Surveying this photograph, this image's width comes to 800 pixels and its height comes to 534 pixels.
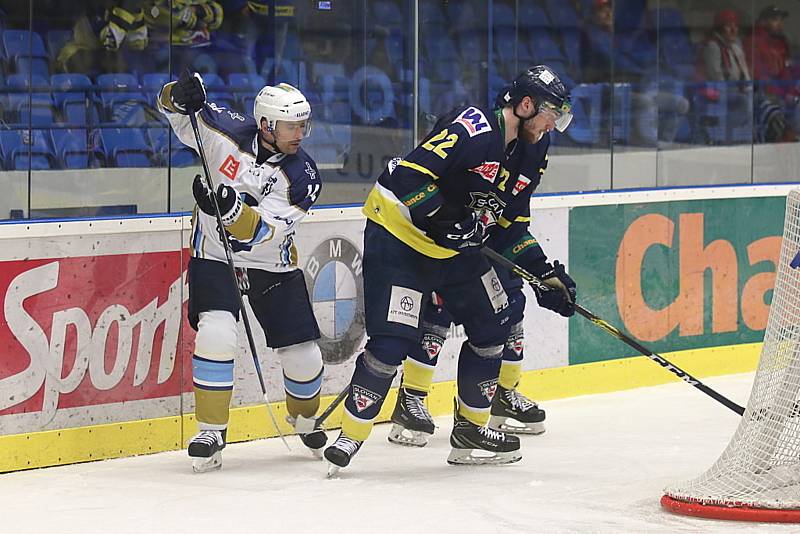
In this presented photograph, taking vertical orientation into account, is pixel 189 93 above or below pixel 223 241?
above

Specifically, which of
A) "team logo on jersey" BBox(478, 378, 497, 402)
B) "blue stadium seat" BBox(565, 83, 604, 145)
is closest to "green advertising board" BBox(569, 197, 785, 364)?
"blue stadium seat" BBox(565, 83, 604, 145)

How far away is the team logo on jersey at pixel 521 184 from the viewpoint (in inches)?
202

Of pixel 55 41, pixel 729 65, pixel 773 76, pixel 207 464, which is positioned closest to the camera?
pixel 207 464

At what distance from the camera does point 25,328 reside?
477 centimetres

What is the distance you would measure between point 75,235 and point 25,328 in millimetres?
334

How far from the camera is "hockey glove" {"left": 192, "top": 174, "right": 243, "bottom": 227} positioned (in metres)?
4.58

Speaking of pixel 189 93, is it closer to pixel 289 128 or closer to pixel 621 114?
pixel 289 128

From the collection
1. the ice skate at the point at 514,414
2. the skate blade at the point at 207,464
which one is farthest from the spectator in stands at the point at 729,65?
the skate blade at the point at 207,464

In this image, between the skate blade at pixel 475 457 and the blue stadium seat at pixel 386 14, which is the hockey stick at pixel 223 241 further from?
the blue stadium seat at pixel 386 14

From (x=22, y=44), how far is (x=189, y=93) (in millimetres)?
794

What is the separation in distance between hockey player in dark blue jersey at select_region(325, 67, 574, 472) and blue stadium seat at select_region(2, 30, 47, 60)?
1.26 meters

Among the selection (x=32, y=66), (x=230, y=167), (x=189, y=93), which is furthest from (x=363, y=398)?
(x=32, y=66)

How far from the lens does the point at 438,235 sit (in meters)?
4.70

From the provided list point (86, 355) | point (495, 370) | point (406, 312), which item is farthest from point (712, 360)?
point (86, 355)
